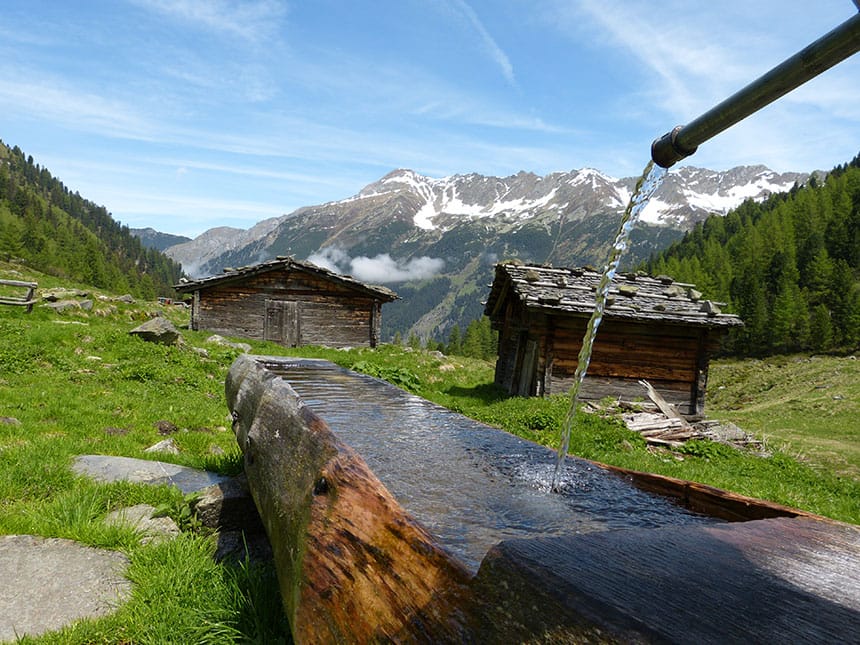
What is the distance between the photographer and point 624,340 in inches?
655

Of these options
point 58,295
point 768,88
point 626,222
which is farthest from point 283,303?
point 768,88

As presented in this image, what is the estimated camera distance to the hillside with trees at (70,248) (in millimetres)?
90562

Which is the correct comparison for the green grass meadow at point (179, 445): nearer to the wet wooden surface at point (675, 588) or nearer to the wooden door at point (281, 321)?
the wet wooden surface at point (675, 588)

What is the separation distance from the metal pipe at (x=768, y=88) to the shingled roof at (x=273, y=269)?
2516 centimetres

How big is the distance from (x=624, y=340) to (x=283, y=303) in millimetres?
17927

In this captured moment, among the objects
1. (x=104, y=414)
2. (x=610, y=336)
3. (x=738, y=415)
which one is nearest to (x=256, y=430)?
(x=104, y=414)

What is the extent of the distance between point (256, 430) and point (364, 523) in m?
2.18

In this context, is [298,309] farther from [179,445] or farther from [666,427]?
[179,445]

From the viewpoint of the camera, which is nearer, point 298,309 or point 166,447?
point 166,447

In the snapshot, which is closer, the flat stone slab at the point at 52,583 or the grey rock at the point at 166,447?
the flat stone slab at the point at 52,583

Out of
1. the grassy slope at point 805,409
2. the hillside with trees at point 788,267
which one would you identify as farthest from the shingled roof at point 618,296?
the hillside with trees at point 788,267

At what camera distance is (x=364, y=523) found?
6.50 ft

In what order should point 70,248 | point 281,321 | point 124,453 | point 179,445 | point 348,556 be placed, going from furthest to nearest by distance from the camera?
point 70,248, point 281,321, point 179,445, point 124,453, point 348,556

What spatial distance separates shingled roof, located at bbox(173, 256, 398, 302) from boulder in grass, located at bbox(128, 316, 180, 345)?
34.8ft
